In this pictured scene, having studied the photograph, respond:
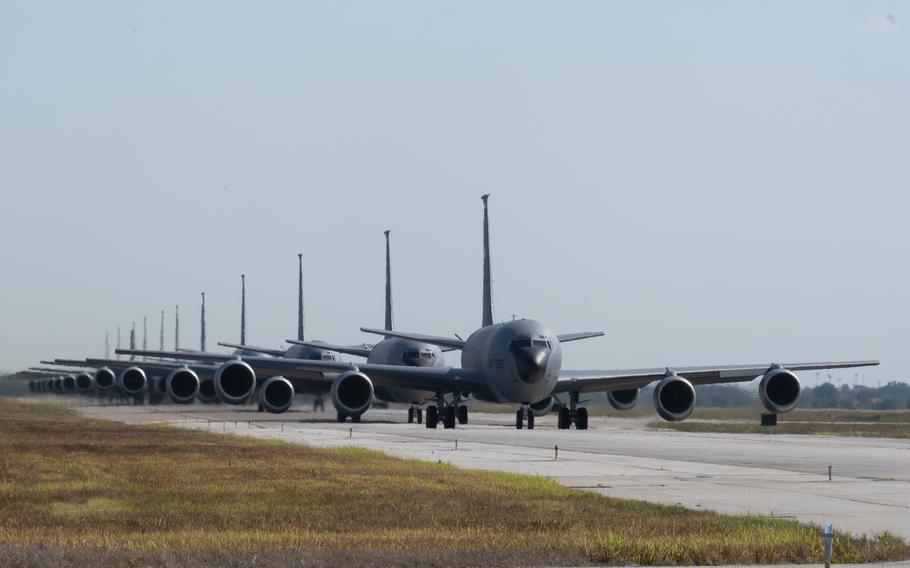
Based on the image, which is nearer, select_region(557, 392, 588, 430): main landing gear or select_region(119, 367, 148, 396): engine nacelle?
select_region(557, 392, 588, 430): main landing gear

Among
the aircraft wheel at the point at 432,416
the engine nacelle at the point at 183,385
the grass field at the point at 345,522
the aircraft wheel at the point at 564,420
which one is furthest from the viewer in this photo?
the engine nacelle at the point at 183,385

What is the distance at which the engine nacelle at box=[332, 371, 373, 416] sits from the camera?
5191cm

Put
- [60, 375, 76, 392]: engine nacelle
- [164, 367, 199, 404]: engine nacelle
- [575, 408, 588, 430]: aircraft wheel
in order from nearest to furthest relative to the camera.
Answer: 1. [575, 408, 588, 430]: aircraft wheel
2. [164, 367, 199, 404]: engine nacelle
3. [60, 375, 76, 392]: engine nacelle

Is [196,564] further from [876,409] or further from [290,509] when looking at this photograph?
[876,409]

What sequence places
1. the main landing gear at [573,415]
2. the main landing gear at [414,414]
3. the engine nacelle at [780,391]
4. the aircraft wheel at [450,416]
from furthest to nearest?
the main landing gear at [414,414], the main landing gear at [573,415], the aircraft wheel at [450,416], the engine nacelle at [780,391]

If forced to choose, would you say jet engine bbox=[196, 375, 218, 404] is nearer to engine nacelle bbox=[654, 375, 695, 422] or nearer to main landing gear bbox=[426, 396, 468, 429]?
main landing gear bbox=[426, 396, 468, 429]

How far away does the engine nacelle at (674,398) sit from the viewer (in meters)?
53.7

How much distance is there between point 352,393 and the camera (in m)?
52.4

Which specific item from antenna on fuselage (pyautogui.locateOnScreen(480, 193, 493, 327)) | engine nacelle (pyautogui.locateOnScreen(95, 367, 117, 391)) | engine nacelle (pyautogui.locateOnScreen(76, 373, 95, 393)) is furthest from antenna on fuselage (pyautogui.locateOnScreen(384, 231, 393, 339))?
engine nacelle (pyautogui.locateOnScreen(76, 373, 95, 393))

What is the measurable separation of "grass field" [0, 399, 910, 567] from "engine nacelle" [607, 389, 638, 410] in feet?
112

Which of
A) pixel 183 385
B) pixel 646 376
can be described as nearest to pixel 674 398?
pixel 646 376

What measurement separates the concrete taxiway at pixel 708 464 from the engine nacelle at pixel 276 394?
3.79 feet

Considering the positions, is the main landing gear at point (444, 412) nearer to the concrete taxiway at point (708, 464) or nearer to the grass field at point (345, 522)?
the concrete taxiway at point (708, 464)

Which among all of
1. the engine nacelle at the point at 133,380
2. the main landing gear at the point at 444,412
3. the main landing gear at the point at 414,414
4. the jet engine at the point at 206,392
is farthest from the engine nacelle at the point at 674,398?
the engine nacelle at the point at 133,380
